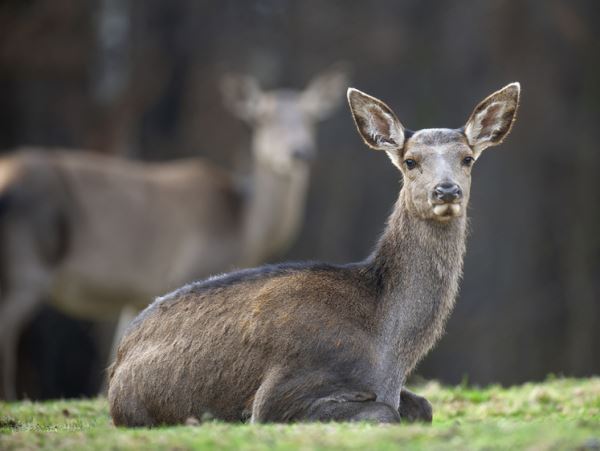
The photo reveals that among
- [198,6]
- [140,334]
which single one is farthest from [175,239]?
[140,334]

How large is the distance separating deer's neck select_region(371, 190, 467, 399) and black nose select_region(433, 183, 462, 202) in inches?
14.4

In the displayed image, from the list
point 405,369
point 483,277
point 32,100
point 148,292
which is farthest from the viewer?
point 483,277

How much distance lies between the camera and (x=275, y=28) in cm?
2297

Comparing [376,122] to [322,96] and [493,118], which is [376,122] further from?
[322,96]

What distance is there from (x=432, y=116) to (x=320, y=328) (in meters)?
14.9

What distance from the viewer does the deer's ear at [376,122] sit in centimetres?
921

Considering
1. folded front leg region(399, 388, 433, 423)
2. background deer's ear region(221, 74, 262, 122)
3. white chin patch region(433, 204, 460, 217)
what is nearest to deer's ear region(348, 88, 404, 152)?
white chin patch region(433, 204, 460, 217)

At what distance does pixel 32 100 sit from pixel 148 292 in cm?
594

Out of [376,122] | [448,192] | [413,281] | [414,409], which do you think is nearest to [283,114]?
[376,122]

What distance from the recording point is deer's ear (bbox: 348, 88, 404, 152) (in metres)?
9.21

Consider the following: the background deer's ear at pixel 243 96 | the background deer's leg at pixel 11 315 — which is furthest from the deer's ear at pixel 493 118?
the background deer's ear at pixel 243 96

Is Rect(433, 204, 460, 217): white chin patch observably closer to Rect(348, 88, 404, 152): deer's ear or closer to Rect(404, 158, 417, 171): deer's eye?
Rect(404, 158, 417, 171): deer's eye

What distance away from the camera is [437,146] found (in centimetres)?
888

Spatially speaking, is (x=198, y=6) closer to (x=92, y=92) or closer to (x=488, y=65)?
(x=92, y=92)
